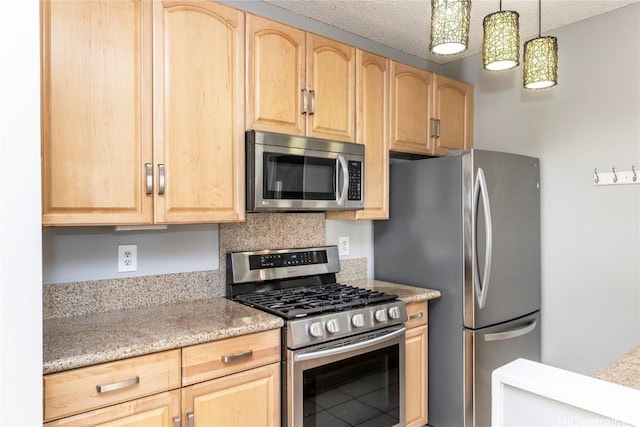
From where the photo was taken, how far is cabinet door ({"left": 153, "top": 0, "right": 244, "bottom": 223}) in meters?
1.80

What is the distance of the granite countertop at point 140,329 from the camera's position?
1397mm

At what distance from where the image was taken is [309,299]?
2160 millimetres

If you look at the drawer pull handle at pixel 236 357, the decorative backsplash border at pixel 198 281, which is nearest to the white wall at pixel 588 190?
the decorative backsplash border at pixel 198 281

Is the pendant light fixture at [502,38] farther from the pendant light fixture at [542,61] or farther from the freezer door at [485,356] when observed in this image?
the freezer door at [485,356]

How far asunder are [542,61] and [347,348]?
1.44 meters

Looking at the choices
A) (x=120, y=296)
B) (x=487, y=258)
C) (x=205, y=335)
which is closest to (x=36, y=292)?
(x=205, y=335)

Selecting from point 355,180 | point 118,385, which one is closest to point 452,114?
point 355,180

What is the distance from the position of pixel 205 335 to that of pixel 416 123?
189 cm

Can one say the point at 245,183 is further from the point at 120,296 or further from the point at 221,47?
the point at 120,296

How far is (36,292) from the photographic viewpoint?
1208mm

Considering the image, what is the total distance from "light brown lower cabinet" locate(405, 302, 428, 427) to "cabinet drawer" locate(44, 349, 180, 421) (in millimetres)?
1320

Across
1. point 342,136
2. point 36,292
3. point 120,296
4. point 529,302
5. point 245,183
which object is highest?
point 342,136

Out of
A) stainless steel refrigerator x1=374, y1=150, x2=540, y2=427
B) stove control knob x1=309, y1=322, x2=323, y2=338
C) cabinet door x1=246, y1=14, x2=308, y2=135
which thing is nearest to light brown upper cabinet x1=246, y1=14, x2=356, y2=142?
cabinet door x1=246, y1=14, x2=308, y2=135

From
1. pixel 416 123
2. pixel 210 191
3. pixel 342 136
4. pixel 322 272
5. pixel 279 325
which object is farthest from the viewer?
pixel 416 123
